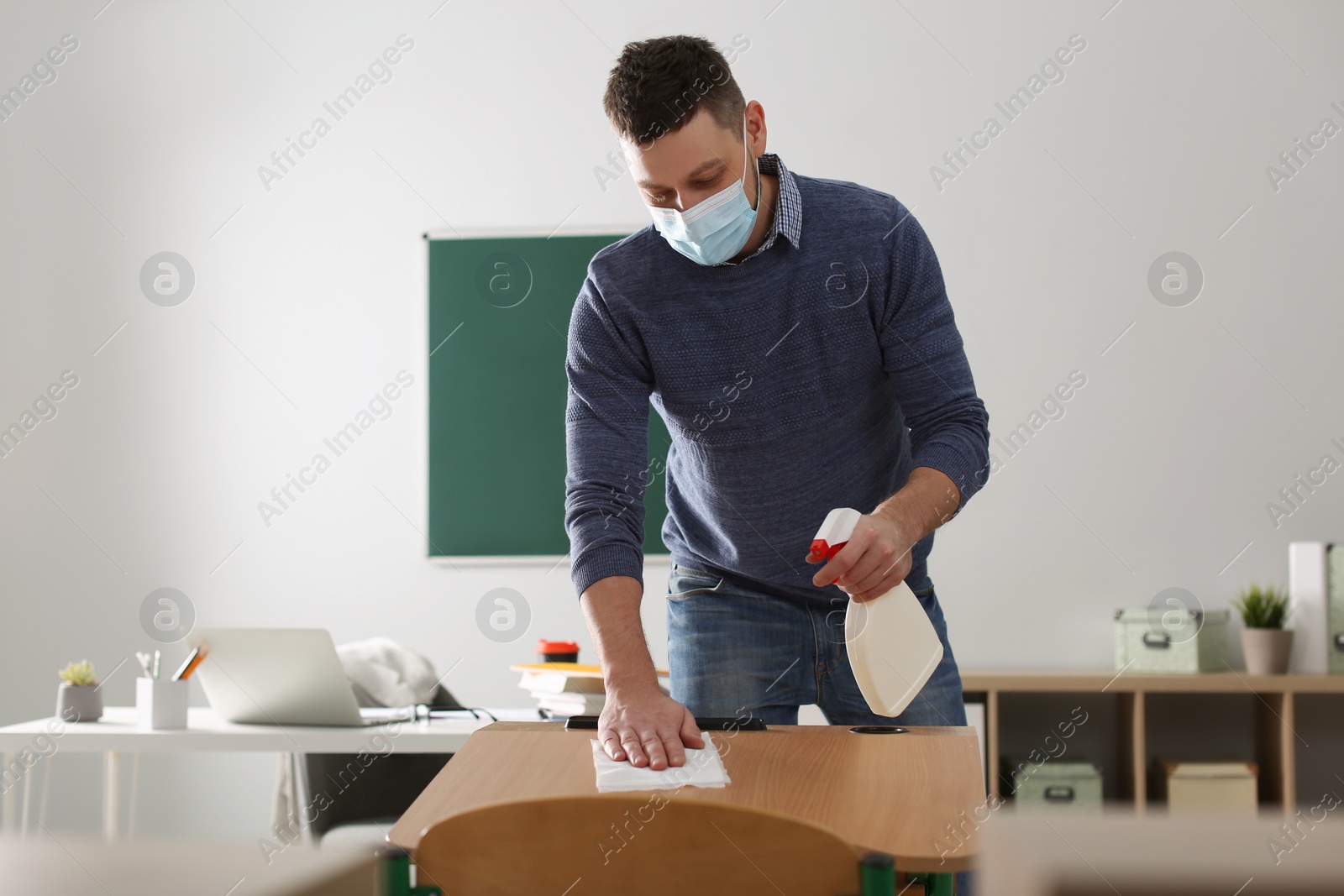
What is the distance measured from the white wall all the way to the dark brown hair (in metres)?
2.11

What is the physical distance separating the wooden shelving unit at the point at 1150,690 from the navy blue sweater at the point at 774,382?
5.53 ft

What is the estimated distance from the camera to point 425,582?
3.65m

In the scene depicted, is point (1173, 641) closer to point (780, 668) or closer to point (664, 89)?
point (780, 668)

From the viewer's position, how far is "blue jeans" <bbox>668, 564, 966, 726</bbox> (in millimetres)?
1592

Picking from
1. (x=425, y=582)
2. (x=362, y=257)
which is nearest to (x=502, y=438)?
(x=425, y=582)

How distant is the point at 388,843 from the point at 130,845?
739 mm

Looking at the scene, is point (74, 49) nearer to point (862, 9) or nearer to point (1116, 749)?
point (862, 9)

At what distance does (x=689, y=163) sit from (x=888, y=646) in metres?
0.68

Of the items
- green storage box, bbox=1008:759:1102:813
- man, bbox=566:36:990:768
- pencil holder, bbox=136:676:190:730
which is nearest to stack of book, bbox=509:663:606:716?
man, bbox=566:36:990:768

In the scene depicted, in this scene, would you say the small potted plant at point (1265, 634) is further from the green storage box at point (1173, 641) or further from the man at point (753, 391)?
the man at point (753, 391)

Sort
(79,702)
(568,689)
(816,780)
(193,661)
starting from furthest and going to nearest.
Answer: (79,702) → (193,661) → (568,689) → (816,780)

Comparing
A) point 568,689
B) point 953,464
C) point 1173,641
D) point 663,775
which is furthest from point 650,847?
point 1173,641

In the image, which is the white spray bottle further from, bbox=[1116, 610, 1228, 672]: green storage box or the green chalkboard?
the green chalkboard

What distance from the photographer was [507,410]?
3643mm
